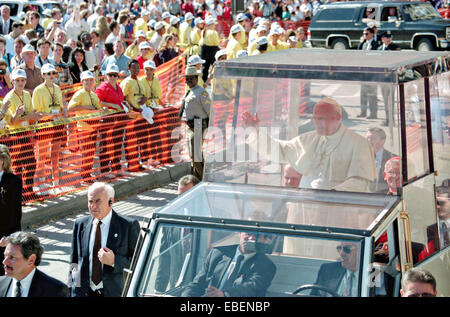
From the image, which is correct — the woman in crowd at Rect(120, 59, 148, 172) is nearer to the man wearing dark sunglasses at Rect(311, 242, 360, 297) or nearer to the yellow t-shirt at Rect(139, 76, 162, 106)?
the yellow t-shirt at Rect(139, 76, 162, 106)

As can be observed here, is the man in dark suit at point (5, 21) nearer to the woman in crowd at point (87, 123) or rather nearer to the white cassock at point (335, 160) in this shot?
the woman in crowd at point (87, 123)

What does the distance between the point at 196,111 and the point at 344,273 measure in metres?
6.71

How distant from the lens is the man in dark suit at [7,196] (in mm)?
7340

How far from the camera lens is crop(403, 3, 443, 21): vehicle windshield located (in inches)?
1028

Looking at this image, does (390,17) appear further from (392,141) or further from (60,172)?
(392,141)

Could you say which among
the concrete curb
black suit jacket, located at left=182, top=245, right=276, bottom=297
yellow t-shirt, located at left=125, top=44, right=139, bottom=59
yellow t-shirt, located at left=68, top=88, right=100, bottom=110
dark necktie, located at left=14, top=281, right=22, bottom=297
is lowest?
the concrete curb

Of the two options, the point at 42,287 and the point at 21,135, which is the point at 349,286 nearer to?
the point at 42,287

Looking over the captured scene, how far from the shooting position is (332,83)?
6.18 meters

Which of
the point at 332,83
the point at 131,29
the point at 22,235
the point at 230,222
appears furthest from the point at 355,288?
the point at 131,29

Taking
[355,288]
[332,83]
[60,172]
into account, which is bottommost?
[60,172]

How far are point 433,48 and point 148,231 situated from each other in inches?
868

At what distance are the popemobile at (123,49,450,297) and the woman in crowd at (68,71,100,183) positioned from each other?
16.5ft

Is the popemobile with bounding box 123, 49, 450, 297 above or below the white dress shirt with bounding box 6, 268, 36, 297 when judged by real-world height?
above

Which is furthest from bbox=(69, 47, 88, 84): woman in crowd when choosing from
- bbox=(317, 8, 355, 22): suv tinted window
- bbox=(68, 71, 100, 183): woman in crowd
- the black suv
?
bbox=(317, 8, 355, 22): suv tinted window
